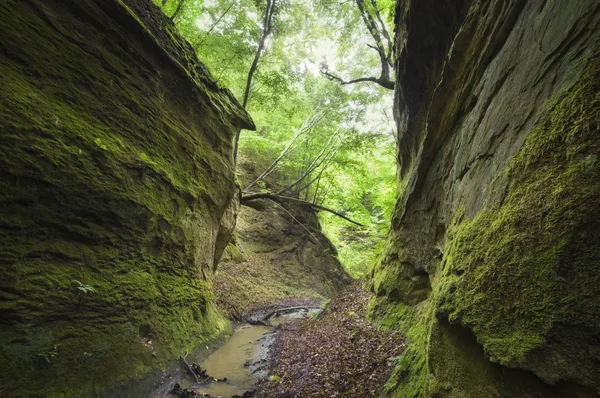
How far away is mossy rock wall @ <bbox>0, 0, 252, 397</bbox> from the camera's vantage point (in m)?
3.92

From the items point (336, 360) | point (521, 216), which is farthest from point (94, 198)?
point (521, 216)

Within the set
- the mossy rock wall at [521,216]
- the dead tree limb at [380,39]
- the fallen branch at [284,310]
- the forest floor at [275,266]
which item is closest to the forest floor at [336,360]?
the mossy rock wall at [521,216]

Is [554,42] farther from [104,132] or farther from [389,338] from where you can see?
[104,132]

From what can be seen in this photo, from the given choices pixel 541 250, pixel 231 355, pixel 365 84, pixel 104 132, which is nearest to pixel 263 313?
pixel 231 355

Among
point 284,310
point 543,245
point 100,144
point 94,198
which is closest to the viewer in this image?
point 543,245

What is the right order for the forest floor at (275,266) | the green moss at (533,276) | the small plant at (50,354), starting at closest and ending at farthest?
1. the green moss at (533,276)
2. the small plant at (50,354)
3. the forest floor at (275,266)

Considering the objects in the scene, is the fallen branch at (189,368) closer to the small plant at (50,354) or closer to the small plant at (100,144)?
the small plant at (50,354)

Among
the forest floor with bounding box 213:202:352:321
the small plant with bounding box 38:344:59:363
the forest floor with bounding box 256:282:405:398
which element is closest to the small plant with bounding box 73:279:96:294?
the small plant with bounding box 38:344:59:363

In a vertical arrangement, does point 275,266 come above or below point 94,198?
below

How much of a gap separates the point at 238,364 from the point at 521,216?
22.6ft

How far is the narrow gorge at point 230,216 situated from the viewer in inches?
88.7

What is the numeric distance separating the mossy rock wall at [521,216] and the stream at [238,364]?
11.4 ft

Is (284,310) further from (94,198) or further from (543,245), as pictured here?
(543,245)

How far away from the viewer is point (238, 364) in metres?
6.99
